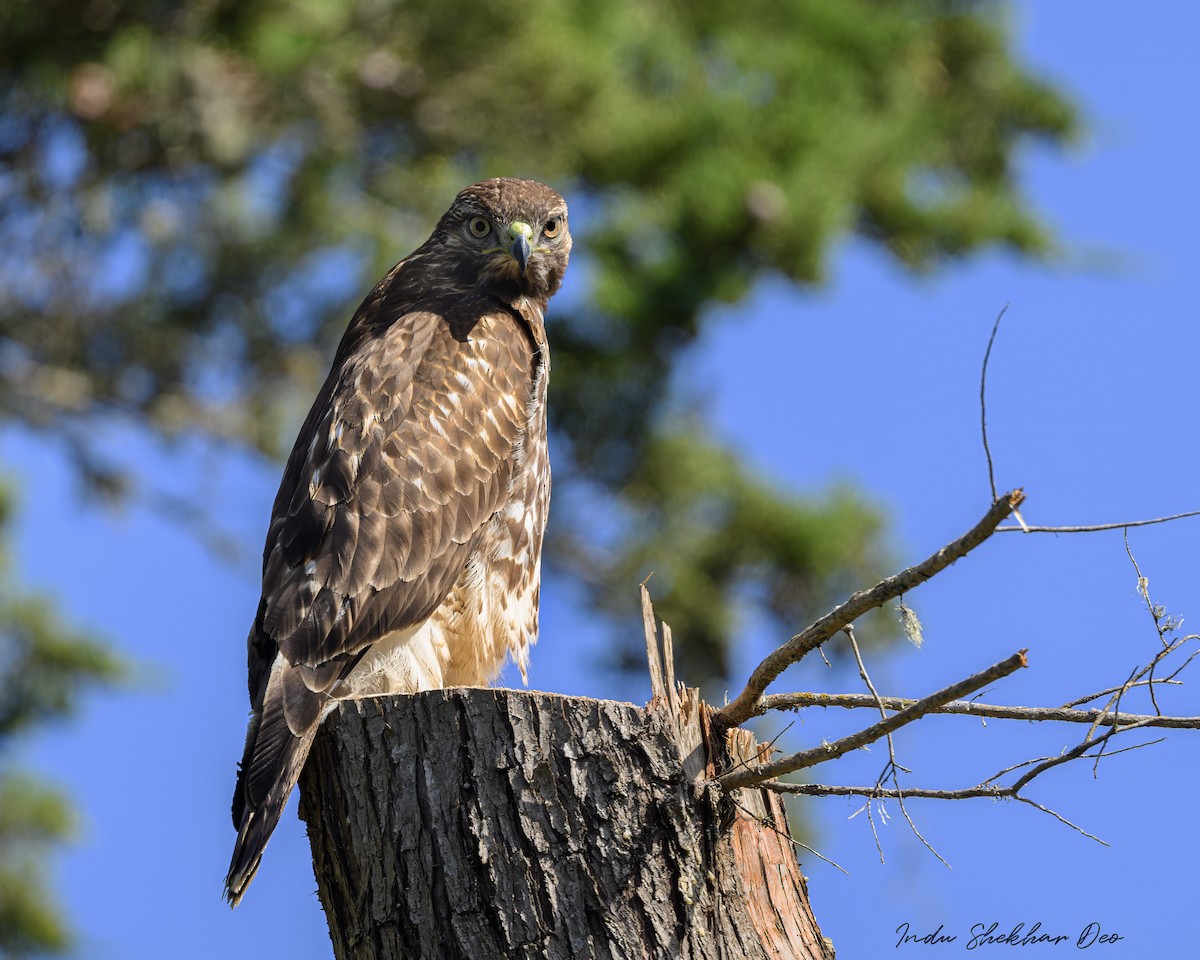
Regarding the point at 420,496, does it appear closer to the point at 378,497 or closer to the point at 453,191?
the point at 378,497

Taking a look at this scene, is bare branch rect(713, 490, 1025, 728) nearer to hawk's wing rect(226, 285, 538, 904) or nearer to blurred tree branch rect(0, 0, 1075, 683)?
hawk's wing rect(226, 285, 538, 904)

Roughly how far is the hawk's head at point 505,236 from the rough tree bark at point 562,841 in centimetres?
218

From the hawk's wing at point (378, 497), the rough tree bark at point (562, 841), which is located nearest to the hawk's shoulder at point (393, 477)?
the hawk's wing at point (378, 497)

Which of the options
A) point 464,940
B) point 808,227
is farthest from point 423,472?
point 808,227

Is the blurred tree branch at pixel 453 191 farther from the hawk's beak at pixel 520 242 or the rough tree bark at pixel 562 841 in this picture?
the rough tree bark at pixel 562 841

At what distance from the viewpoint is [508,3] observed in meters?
8.80

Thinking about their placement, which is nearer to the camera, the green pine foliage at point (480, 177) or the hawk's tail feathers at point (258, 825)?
the hawk's tail feathers at point (258, 825)

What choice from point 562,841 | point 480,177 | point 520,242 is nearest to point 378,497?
point 520,242

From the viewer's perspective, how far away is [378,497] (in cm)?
470

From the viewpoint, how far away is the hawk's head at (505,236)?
5477 millimetres

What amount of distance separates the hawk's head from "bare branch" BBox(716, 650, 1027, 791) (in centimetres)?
250

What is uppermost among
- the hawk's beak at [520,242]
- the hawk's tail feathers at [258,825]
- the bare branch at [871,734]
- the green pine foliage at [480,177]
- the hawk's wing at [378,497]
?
the green pine foliage at [480,177]

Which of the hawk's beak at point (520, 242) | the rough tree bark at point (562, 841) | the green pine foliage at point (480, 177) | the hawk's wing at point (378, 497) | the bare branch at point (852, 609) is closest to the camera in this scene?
the bare branch at point (852, 609)

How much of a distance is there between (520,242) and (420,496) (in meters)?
1.12
